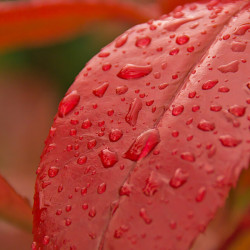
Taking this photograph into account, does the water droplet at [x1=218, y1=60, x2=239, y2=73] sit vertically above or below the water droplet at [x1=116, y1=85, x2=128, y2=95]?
above

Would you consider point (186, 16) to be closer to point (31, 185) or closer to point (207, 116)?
point (207, 116)

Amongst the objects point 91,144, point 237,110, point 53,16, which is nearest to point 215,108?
point 237,110

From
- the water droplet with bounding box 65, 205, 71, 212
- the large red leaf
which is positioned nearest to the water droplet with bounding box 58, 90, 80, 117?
the large red leaf

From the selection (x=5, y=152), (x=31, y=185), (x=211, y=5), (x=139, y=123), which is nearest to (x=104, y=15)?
(x=211, y=5)

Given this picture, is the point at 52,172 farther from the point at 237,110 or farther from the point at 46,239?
the point at 237,110

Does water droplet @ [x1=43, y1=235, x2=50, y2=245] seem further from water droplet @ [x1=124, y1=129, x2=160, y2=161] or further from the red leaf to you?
the red leaf

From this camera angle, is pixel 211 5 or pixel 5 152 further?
pixel 5 152

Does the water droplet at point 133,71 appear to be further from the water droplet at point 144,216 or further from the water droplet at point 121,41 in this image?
the water droplet at point 144,216
